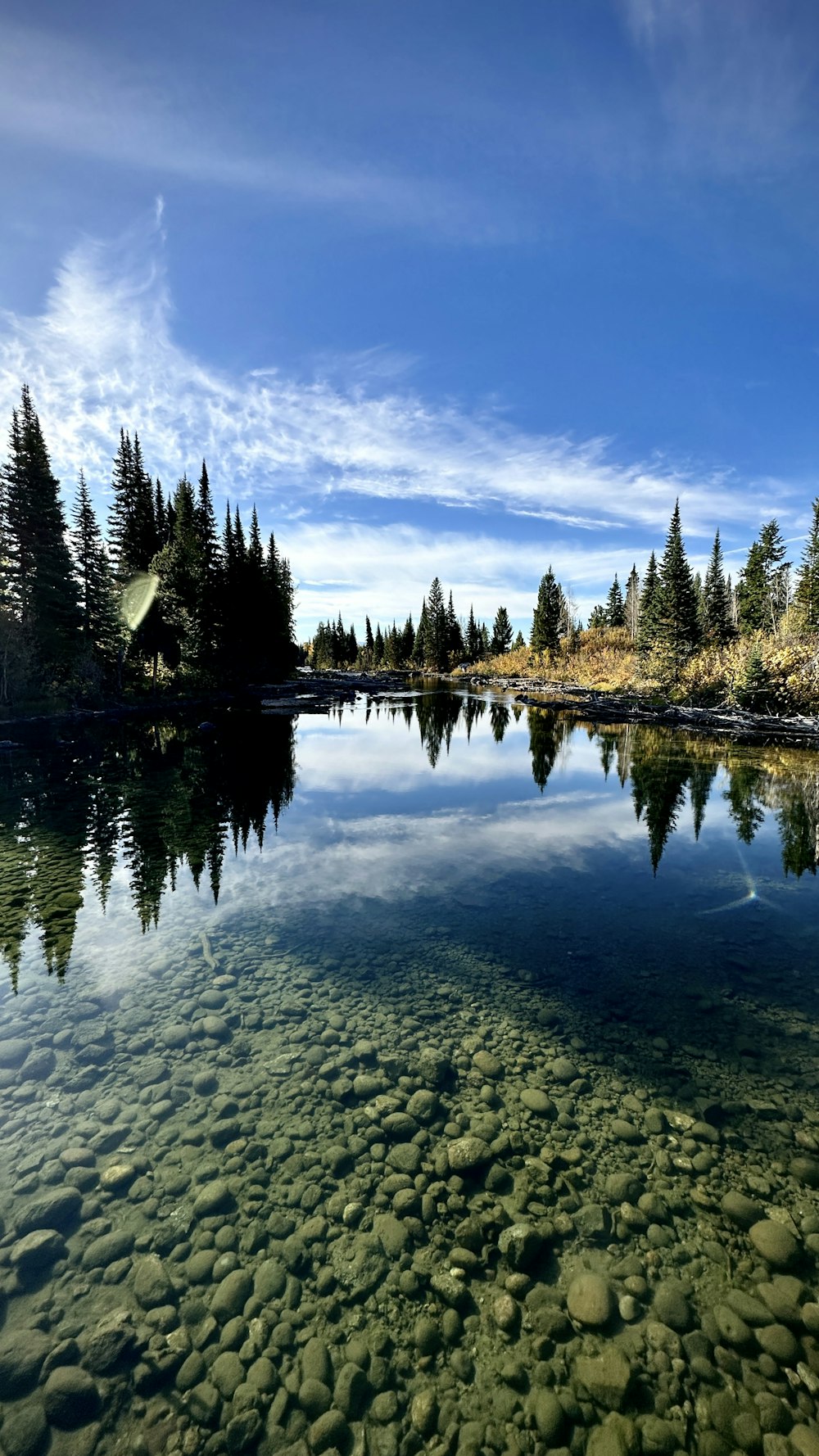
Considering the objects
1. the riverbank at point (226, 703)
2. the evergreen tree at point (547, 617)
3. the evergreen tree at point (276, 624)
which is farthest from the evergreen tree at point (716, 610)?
the evergreen tree at point (276, 624)

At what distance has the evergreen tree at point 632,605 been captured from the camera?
313 ft

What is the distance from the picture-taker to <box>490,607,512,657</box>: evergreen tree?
13375cm

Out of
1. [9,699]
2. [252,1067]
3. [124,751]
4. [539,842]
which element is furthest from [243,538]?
[252,1067]

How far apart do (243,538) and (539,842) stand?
7040 centimetres

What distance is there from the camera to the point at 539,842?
17234 mm

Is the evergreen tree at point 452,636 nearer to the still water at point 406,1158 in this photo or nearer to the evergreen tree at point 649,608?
the evergreen tree at point 649,608

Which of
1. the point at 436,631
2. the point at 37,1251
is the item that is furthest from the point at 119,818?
the point at 436,631

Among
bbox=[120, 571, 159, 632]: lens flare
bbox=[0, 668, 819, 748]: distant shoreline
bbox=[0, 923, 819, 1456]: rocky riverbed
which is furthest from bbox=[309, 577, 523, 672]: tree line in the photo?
bbox=[0, 923, 819, 1456]: rocky riverbed

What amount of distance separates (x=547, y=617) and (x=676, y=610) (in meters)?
39.9

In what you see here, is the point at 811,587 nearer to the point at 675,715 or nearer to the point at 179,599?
the point at 675,715

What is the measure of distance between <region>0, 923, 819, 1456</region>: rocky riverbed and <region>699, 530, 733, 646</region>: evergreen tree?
69064 mm

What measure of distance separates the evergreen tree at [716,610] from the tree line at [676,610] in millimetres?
124

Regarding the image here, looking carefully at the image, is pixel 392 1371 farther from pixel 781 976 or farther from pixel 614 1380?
pixel 781 976

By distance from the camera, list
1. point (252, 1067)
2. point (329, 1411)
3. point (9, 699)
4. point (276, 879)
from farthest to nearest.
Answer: point (9, 699), point (276, 879), point (252, 1067), point (329, 1411)
